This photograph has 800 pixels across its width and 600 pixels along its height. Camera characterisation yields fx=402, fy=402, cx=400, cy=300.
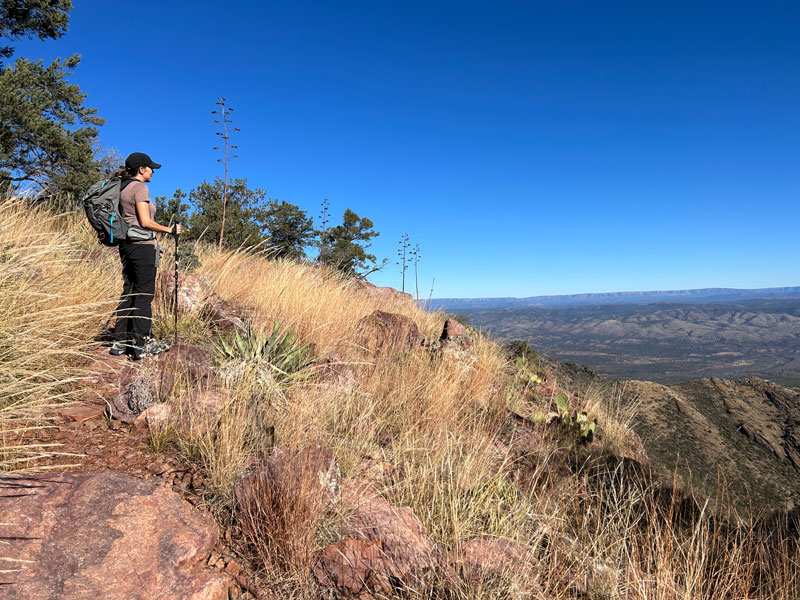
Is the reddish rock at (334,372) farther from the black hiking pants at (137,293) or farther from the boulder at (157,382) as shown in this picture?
the black hiking pants at (137,293)

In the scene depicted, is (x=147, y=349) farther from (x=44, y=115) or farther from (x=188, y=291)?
(x=44, y=115)

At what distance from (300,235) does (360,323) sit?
12.9m

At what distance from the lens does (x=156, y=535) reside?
73.7 inches

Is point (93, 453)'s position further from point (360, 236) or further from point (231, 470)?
point (360, 236)

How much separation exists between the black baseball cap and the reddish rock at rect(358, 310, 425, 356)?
300 centimetres

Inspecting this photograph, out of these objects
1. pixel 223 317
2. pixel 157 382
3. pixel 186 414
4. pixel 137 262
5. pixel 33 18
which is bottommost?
pixel 186 414

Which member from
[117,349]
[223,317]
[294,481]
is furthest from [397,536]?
[223,317]

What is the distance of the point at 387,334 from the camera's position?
18.3 feet

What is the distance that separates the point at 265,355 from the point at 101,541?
2082 millimetres

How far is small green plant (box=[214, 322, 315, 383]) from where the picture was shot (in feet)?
11.6

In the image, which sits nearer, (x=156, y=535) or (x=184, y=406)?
(x=156, y=535)

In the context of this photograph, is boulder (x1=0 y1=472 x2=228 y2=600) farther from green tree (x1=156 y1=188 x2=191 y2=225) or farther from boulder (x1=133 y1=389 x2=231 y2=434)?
green tree (x1=156 y1=188 x2=191 y2=225)

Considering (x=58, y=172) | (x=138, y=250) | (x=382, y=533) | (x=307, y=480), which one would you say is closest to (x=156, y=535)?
(x=307, y=480)

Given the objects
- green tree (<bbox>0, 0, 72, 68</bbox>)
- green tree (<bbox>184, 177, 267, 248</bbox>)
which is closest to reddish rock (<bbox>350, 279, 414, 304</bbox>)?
green tree (<bbox>184, 177, 267, 248</bbox>)
